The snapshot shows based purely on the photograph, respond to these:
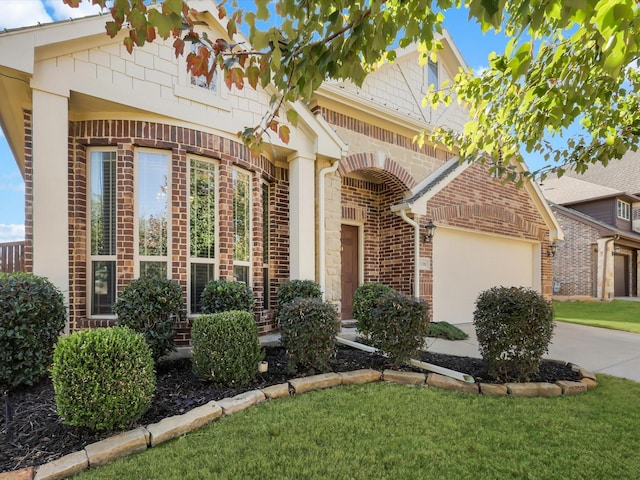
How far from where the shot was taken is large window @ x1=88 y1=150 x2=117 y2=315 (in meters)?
5.02

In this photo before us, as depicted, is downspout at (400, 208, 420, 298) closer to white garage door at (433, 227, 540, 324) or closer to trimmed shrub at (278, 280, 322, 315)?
white garage door at (433, 227, 540, 324)

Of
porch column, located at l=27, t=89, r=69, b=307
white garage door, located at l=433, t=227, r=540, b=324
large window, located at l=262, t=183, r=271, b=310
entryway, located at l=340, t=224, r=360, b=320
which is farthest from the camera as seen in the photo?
white garage door, located at l=433, t=227, r=540, b=324

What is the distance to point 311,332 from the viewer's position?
163 inches

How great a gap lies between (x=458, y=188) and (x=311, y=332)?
625cm

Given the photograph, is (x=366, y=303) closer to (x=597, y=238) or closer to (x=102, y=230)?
(x=102, y=230)

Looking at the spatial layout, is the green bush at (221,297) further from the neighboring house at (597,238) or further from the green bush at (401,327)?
the neighboring house at (597,238)

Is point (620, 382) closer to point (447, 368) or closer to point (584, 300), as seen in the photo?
point (447, 368)

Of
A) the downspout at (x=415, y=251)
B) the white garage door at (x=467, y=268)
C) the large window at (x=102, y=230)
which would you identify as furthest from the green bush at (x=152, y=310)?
the white garage door at (x=467, y=268)

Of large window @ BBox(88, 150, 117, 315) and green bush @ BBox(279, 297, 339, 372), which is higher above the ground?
large window @ BBox(88, 150, 117, 315)

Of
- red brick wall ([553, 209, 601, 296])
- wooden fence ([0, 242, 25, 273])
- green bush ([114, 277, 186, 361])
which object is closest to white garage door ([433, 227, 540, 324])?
green bush ([114, 277, 186, 361])

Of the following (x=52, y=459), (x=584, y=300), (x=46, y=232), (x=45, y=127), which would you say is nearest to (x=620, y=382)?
(x=52, y=459)

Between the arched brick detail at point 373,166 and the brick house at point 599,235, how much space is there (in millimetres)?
14090

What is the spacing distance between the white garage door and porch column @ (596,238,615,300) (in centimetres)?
899

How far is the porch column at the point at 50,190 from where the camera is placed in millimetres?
4281
